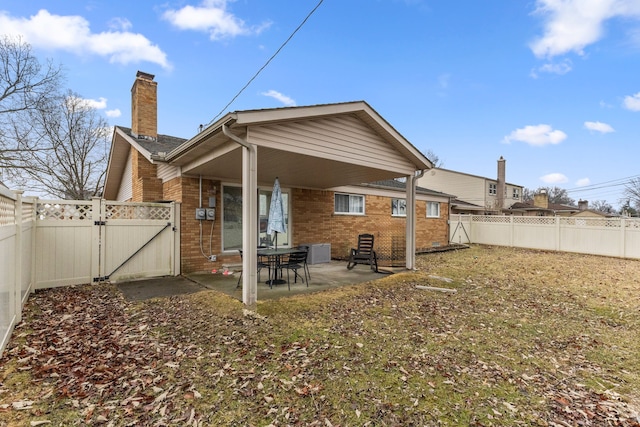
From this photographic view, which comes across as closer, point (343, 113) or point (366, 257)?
point (343, 113)

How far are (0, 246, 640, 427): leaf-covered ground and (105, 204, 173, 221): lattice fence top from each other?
196 cm

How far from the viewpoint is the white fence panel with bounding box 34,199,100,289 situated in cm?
620

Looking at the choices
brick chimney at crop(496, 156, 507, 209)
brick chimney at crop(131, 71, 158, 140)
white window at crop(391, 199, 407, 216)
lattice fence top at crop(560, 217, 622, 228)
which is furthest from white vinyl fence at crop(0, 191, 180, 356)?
brick chimney at crop(496, 156, 507, 209)

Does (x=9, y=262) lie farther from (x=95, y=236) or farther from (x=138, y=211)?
(x=138, y=211)

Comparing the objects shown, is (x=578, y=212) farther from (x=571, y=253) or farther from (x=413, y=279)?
(x=413, y=279)

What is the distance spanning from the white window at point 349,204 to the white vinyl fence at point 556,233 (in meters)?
8.11

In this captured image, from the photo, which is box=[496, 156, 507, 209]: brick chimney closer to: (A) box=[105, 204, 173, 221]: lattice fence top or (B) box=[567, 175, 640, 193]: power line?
(B) box=[567, 175, 640, 193]: power line

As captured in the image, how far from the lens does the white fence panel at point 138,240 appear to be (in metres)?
6.97

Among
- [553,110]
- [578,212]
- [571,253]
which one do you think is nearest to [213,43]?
[553,110]

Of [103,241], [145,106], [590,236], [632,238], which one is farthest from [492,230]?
[103,241]

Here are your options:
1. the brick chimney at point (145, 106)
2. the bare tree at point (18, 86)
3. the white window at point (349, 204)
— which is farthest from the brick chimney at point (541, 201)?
the bare tree at point (18, 86)

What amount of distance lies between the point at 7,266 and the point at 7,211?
68 centimetres

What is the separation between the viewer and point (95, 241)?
675cm

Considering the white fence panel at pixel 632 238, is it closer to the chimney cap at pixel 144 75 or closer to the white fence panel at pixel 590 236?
the white fence panel at pixel 590 236
